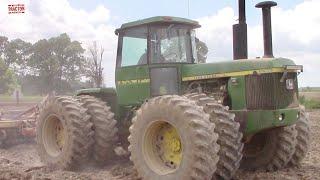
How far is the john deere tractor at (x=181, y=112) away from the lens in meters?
7.32

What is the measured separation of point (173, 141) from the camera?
7.80 meters

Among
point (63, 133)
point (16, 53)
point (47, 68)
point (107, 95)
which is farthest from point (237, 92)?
point (16, 53)

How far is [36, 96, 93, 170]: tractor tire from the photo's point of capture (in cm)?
947

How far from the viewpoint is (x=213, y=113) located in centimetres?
744

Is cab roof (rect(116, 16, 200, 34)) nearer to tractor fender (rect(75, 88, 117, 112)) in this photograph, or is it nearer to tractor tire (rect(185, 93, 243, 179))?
tractor fender (rect(75, 88, 117, 112))

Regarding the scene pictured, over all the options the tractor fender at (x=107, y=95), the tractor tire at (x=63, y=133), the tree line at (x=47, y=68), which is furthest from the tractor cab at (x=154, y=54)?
the tree line at (x=47, y=68)

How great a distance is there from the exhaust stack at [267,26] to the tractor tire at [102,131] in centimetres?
320

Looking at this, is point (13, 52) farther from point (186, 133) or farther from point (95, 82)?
point (186, 133)

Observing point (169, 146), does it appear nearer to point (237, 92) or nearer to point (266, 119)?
point (237, 92)

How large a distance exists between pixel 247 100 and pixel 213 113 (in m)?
0.86

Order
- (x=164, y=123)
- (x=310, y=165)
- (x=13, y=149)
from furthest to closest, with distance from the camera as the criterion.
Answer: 1. (x=13, y=149)
2. (x=310, y=165)
3. (x=164, y=123)

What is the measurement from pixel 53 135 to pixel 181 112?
4123 mm

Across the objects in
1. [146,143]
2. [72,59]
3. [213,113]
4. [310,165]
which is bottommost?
[310,165]

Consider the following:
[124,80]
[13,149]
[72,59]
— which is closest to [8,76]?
[72,59]
